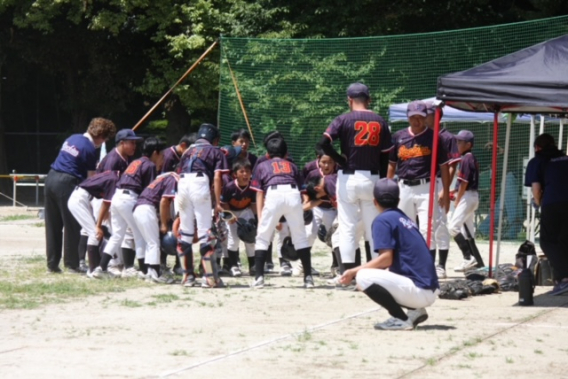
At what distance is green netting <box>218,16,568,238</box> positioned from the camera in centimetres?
2170

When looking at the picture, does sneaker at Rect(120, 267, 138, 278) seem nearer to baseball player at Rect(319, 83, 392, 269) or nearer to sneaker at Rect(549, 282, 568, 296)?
baseball player at Rect(319, 83, 392, 269)

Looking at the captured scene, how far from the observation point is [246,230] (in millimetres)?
13430

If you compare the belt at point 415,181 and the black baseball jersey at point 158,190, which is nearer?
the belt at point 415,181

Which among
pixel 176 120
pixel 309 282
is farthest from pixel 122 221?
pixel 176 120

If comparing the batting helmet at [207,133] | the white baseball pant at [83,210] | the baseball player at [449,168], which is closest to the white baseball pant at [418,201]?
the baseball player at [449,168]

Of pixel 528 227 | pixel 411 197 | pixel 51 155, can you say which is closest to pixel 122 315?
pixel 411 197

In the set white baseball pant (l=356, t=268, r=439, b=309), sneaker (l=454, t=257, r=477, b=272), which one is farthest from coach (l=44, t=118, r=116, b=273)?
white baseball pant (l=356, t=268, r=439, b=309)

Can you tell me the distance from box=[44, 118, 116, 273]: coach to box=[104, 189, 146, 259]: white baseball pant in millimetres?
929

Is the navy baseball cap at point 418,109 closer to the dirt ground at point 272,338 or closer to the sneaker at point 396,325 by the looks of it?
the dirt ground at point 272,338

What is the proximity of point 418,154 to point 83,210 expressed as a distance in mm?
4230

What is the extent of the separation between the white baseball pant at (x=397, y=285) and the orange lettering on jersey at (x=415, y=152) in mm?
3810

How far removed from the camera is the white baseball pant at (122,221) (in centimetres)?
1302

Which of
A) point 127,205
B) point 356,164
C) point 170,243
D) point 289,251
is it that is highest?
point 356,164

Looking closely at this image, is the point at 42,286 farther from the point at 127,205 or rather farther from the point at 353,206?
the point at 353,206
